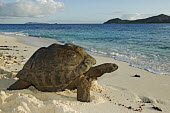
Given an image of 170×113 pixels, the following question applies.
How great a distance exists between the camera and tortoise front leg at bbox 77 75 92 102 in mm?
5633

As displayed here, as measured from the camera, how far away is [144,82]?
812 centimetres

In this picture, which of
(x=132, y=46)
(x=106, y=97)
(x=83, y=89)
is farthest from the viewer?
(x=132, y=46)

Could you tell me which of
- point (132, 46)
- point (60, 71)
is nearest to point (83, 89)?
point (60, 71)

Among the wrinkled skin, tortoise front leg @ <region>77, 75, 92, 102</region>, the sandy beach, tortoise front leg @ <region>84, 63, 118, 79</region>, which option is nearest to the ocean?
the sandy beach

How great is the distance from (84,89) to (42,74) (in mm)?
1114

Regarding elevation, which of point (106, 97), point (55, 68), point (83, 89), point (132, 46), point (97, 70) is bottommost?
point (132, 46)

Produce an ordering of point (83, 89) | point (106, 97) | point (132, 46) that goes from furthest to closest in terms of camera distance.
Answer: point (132, 46)
point (106, 97)
point (83, 89)

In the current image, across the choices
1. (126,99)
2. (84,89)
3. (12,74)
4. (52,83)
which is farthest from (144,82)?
(12,74)

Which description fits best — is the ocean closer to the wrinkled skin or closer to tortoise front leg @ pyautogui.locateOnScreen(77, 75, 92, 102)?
the wrinkled skin

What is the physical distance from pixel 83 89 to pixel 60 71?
722 mm

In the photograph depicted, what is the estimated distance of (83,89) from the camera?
18.9 feet

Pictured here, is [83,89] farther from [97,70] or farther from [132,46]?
[132,46]

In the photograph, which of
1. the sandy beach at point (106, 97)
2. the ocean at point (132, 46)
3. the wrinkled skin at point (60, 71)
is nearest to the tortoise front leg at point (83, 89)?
the wrinkled skin at point (60, 71)

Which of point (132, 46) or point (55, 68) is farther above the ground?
point (55, 68)
